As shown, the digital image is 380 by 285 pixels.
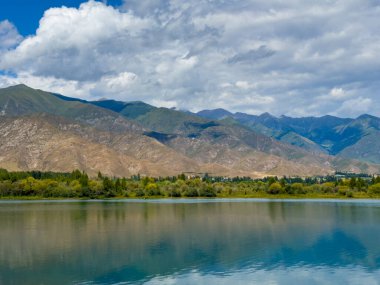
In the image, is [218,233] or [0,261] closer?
[0,261]

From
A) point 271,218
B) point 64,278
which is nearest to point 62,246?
point 64,278

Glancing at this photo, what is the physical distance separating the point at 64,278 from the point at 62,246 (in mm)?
22499

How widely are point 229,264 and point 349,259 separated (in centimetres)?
1808

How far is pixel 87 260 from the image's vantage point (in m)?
61.6

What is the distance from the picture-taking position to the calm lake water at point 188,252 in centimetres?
5353

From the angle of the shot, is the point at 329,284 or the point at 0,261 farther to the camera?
the point at 0,261

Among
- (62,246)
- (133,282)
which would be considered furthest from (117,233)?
(133,282)

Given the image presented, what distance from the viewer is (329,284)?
5131 cm

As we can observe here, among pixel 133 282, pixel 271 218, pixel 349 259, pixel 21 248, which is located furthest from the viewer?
pixel 271 218

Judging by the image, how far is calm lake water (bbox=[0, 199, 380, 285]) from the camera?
176 feet

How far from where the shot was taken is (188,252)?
6844cm

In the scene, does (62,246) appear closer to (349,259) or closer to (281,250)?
(281,250)

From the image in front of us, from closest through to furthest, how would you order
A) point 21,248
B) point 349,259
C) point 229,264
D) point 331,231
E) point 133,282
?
point 133,282, point 229,264, point 349,259, point 21,248, point 331,231

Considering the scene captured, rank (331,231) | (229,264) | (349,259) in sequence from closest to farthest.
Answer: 1. (229,264)
2. (349,259)
3. (331,231)
